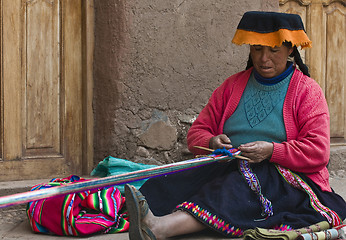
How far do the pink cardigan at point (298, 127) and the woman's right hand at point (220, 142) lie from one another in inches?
2.5

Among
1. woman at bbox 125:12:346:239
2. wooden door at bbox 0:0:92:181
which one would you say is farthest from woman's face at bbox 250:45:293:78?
wooden door at bbox 0:0:92:181

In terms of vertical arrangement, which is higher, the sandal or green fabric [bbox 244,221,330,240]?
the sandal

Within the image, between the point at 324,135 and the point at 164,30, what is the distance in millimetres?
1566

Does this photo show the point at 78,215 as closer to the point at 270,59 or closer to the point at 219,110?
the point at 219,110

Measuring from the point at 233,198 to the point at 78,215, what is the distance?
2.69 feet

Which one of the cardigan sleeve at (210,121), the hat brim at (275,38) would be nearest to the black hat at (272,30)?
the hat brim at (275,38)

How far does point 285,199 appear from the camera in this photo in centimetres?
307

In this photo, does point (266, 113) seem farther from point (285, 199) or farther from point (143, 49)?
point (143, 49)

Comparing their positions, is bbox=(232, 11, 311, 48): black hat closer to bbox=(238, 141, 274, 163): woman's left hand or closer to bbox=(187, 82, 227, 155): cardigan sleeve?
bbox=(187, 82, 227, 155): cardigan sleeve

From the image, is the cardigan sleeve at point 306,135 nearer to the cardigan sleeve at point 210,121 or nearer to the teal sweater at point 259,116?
the teal sweater at point 259,116

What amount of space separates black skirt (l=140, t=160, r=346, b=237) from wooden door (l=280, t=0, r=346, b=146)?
88.2 inches

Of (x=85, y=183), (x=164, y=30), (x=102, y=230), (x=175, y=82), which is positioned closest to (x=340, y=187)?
(x=175, y=82)

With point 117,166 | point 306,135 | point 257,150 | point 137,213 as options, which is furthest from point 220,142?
point 117,166

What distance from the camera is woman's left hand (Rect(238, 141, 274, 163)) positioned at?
119 inches
